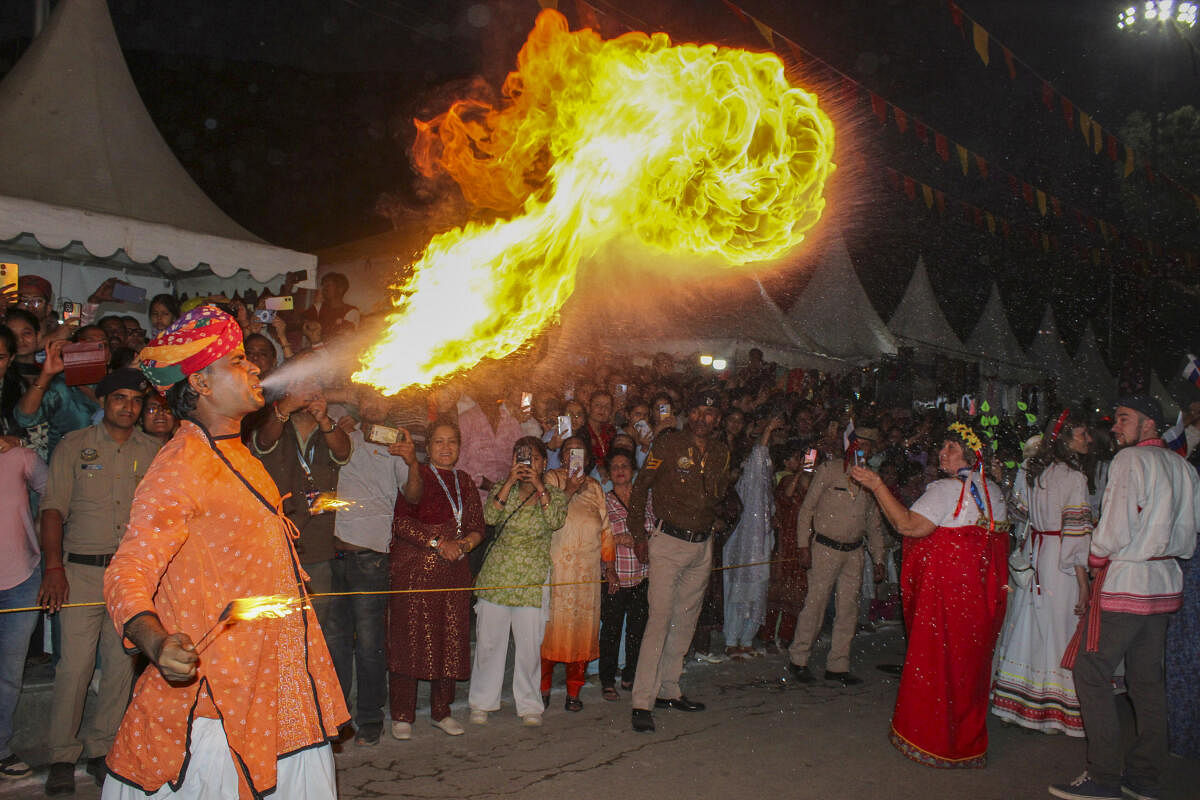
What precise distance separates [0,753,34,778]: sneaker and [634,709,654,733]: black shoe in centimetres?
358

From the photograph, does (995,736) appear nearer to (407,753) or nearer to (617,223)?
(407,753)

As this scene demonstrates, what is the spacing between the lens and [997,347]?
2027cm

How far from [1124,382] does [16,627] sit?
23893 millimetres

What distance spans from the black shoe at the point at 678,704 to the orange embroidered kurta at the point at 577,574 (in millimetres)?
585

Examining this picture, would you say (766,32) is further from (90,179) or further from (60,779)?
(60,779)

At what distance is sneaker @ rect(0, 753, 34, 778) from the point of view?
16.1 feet

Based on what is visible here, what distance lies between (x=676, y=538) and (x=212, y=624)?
4248 mm

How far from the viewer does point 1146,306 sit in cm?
3000

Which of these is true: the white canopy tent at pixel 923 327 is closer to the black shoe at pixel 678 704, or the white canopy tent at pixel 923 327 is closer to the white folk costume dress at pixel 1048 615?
the white folk costume dress at pixel 1048 615

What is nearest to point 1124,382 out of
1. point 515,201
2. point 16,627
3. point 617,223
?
point 617,223

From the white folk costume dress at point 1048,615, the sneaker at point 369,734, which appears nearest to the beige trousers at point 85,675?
the sneaker at point 369,734

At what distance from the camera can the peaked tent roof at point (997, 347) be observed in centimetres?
1989

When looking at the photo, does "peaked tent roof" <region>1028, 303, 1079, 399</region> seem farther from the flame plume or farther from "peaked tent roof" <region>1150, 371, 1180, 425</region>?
the flame plume

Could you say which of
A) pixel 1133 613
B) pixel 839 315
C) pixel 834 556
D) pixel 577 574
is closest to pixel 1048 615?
pixel 1133 613
